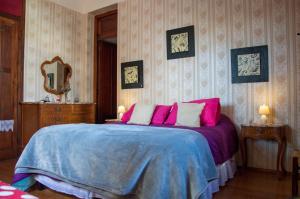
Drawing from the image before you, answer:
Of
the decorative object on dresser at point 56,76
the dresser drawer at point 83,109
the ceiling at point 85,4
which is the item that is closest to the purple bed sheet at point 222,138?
the dresser drawer at point 83,109

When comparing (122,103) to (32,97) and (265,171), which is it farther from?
(265,171)

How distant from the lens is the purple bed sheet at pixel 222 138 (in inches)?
99.3

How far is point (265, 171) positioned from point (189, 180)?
81.0 inches

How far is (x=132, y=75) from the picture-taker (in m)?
4.80

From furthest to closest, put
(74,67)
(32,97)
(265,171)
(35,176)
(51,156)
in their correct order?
(74,67), (32,97), (265,171), (35,176), (51,156)

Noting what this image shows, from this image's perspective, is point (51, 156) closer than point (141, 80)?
Yes

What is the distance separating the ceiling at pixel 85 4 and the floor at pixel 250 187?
12.2ft

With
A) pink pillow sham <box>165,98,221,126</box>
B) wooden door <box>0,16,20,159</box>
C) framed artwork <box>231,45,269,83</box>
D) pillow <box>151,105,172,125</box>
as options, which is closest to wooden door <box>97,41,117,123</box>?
wooden door <box>0,16,20,159</box>

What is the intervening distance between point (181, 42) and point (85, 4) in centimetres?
282

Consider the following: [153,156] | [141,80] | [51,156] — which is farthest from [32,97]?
[153,156]

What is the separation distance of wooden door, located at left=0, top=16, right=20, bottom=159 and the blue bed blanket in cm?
189

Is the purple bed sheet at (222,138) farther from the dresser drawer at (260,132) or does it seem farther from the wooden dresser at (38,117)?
the wooden dresser at (38,117)

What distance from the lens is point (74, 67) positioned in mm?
5410

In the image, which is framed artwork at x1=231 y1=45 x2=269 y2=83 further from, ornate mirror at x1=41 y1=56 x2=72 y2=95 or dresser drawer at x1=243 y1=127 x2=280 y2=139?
ornate mirror at x1=41 y1=56 x2=72 y2=95
